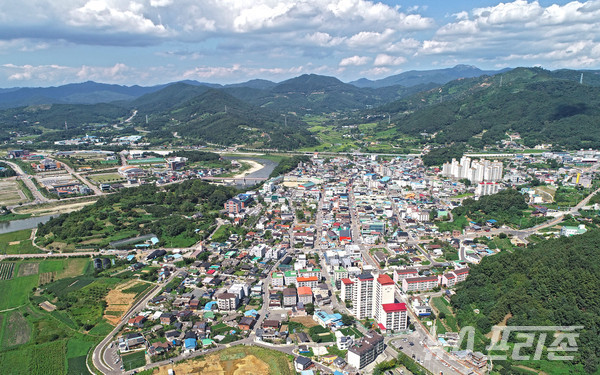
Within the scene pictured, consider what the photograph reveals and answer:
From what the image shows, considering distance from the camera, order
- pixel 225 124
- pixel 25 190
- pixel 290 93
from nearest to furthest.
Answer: pixel 25 190 → pixel 225 124 → pixel 290 93

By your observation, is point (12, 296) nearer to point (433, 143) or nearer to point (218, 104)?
point (433, 143)

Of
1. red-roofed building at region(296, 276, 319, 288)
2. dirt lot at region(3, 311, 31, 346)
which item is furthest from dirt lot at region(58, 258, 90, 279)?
red-roofed building at region(296, 276, 319, 288)

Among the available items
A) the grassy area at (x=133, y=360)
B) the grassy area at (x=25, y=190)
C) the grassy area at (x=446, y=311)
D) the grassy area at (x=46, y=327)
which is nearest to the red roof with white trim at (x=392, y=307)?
the grassy area at (x=446, y=311)

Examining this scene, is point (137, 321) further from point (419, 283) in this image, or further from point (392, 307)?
point (419, 283)

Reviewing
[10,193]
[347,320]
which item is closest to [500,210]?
[347,320]

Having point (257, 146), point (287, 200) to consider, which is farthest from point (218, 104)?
point (287, 200)
